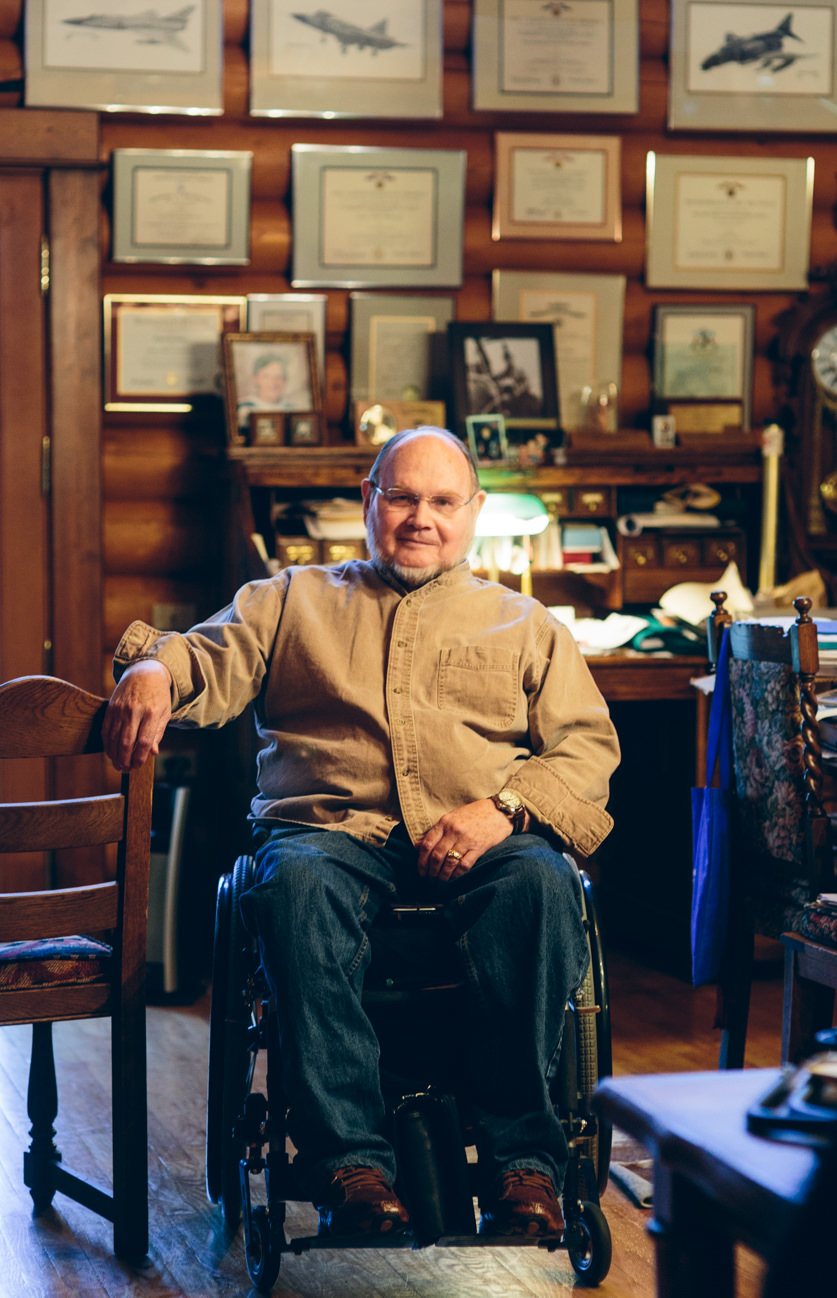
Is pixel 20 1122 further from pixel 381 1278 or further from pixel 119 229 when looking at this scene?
pixel 119 229

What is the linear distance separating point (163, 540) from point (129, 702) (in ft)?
6.96

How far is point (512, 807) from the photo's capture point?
2166 mm

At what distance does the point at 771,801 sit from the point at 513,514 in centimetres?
117

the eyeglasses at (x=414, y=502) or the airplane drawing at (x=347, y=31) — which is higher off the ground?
the airplane drawing at (x=347, y=31)

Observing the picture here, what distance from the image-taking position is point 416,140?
4109 mm

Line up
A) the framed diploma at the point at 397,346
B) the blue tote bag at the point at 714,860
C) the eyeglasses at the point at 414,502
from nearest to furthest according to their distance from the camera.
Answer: the eyeglasses at the point at 414,502, the blue tote bag at the point at 714,860, the framed diploma at the point at 397,346

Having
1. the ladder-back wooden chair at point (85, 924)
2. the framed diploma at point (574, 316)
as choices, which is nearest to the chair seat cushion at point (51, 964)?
the ladder-back wooden chair at point (85, 924)

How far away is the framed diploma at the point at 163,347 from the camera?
13.2 feet

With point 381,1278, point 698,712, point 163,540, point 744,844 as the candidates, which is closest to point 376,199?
point 163,540

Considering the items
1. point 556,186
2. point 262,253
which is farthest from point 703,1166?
point 556,186

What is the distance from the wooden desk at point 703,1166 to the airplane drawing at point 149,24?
3.59m

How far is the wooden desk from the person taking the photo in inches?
40.1

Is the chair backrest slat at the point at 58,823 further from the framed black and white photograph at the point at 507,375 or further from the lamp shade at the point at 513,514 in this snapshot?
the framed black and white photograph at the point at 507,375

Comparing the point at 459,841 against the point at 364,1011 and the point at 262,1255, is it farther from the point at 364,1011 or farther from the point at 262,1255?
the point at 262,1255
